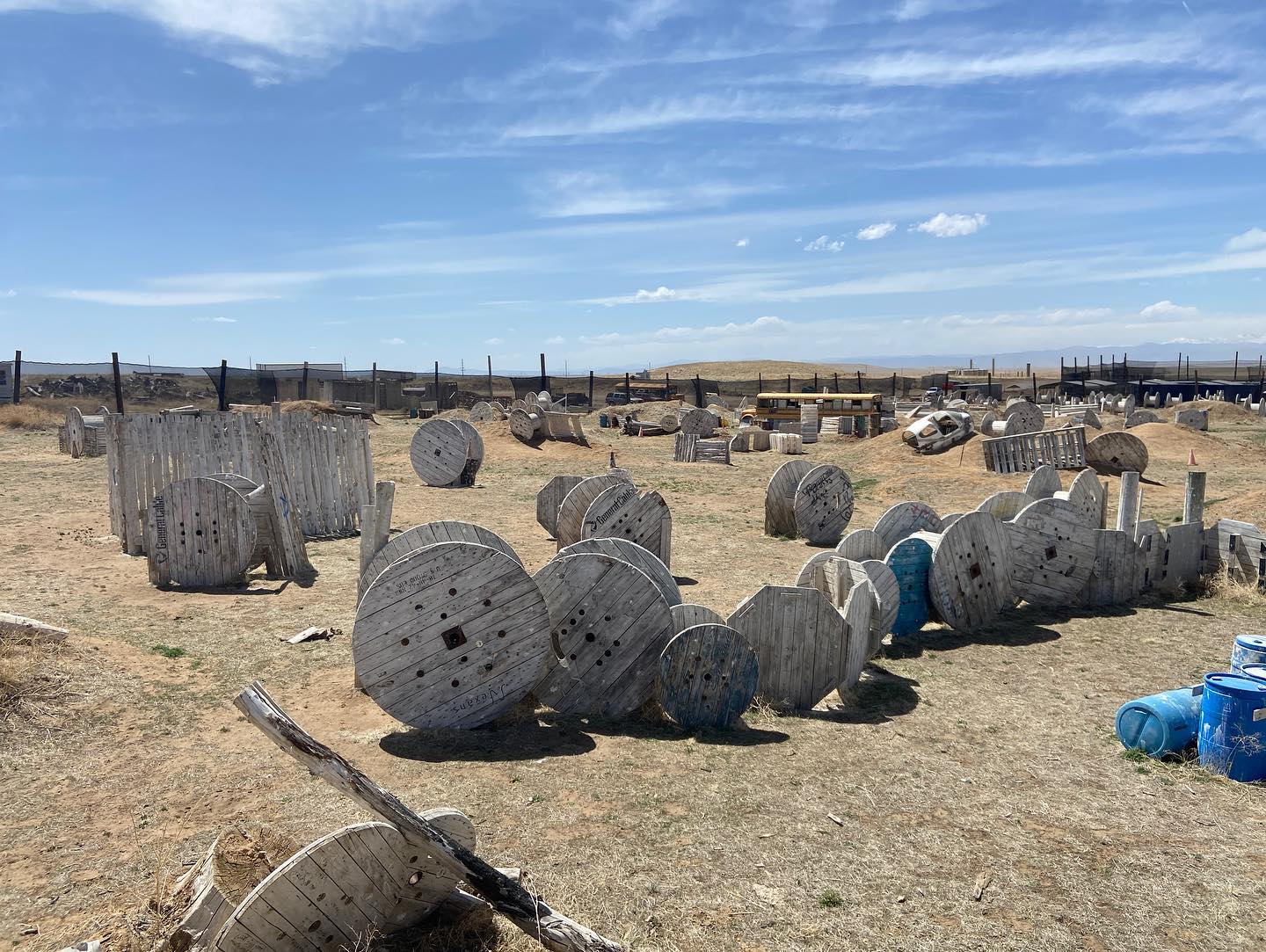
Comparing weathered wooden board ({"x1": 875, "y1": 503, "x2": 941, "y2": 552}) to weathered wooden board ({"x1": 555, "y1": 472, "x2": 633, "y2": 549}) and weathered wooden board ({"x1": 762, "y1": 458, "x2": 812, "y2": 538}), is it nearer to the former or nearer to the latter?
weathered wooden board ({"x1": 555, "y1": 472, "x2": 633, "y2": 549})

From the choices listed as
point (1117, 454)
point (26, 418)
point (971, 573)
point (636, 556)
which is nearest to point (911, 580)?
point (971, 573)

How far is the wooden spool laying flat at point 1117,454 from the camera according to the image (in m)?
21.9

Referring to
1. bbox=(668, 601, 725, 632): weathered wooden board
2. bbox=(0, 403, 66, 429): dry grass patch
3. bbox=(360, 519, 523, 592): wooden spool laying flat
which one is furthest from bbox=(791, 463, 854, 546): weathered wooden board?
bbox=(0, 403, 66, 429): dry grass patch

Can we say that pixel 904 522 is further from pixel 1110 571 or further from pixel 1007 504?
pixel 1110 571

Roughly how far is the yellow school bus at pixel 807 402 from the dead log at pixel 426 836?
29.7 m

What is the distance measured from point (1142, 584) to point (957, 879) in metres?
7.65

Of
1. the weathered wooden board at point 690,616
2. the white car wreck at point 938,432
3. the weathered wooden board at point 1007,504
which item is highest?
the white car wreck at point 938,432

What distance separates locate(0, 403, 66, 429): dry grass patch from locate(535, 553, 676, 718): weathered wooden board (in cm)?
3294

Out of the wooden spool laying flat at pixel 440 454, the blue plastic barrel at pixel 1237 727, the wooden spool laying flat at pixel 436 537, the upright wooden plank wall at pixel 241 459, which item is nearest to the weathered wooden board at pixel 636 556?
the wooden spool laying flat at pixel 436 537

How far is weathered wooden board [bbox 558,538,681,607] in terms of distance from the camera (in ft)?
25.2

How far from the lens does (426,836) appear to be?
3570 millimetres

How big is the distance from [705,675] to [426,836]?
3.14 meters

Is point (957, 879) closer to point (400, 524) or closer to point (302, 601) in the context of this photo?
point (302, 601)

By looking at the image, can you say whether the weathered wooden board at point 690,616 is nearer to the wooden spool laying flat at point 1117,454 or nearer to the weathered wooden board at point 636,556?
the weathered wooden board at point 636,556
